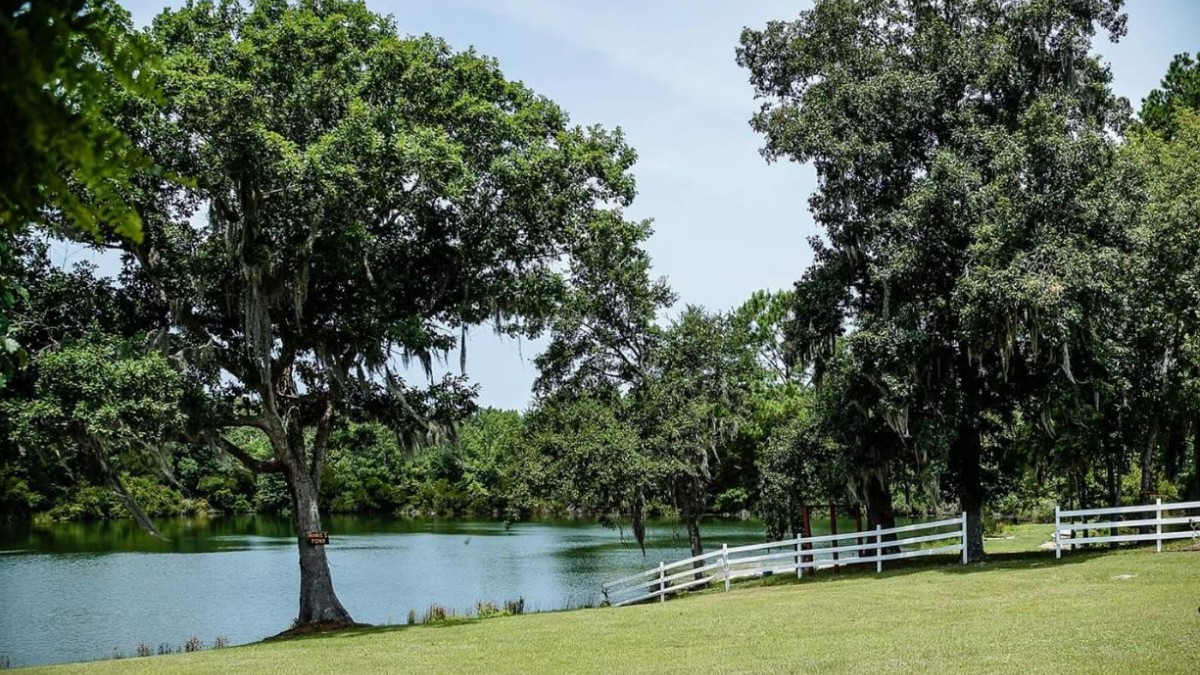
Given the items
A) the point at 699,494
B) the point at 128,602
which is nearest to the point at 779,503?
the point at 699,494

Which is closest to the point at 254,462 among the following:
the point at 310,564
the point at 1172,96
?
the point at 310,564

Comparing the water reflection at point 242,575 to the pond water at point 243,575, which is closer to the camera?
the pond water at point 243,575

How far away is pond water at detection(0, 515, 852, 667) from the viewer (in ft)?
86.4

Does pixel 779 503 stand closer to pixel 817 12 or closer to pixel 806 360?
pixel 806 360

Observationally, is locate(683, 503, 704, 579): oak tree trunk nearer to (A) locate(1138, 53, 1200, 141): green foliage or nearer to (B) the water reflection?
(B) the water reflection

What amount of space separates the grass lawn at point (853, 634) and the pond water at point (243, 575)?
790cm

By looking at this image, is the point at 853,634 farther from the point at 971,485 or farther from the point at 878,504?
the point at 878,504

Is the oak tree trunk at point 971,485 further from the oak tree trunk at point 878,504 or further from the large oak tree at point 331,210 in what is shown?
the large oak tree at point 331,210

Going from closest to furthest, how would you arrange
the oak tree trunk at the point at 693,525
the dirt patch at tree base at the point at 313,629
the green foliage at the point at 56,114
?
1. the green foliage at the point at 56,114
2. the dirt patch at tree base at the point at 313,629
3. the oak tree trunk at the point at 693,525

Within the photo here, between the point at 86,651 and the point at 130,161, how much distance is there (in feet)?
78.0

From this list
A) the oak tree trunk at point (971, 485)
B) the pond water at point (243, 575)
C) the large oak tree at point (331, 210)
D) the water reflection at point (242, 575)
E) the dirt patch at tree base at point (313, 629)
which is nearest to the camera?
the large oak tree at point (331, 210)

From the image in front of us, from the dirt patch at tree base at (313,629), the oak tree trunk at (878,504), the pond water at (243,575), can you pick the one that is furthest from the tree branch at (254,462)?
the oak tree trunk at (878,504)

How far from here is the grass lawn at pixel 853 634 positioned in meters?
11.5

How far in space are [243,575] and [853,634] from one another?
30467 mm
